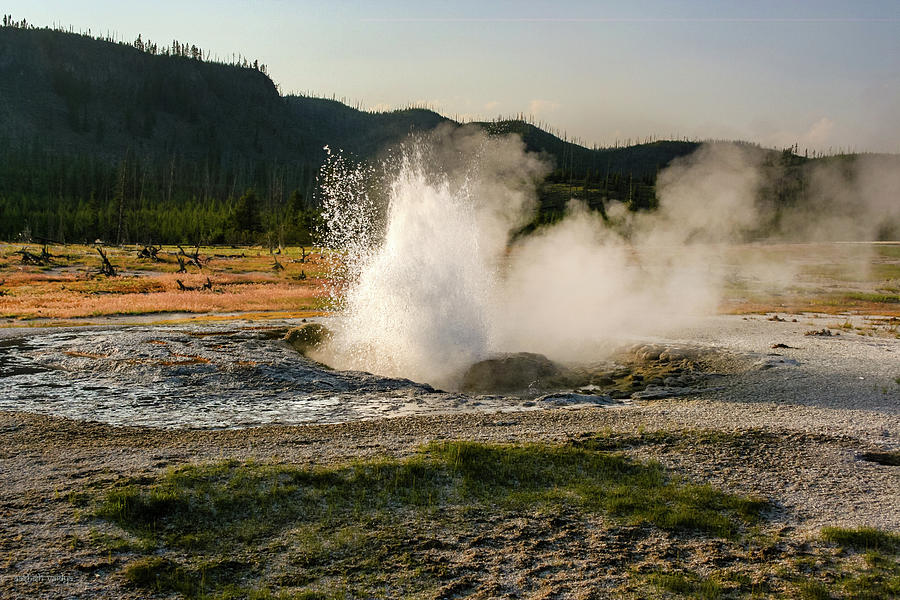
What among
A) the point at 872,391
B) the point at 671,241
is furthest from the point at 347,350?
the point at 671,241

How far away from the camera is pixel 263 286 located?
141 ft

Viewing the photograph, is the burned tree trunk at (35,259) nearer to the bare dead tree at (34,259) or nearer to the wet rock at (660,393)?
the bare dead tree at (34,259)

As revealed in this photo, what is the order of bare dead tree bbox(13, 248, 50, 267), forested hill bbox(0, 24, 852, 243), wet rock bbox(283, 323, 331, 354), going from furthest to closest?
1. forested hill bbox(0, 24, 852, 243)
2. bare dead tree bbox(13, 248, 50, 267)
3. wet rock bbox(283, 323, 331, 354)

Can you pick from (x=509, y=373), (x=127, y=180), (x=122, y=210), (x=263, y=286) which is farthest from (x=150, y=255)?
(x=127, y=180)

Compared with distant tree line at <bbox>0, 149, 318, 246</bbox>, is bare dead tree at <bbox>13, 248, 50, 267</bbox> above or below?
below

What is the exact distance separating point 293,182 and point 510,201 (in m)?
140

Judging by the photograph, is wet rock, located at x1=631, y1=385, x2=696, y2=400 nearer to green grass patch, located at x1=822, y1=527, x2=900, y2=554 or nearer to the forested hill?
green grass patch, located at x1=822, y1=527, x2=900, y2=554

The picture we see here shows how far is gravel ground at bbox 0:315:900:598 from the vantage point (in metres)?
7.03

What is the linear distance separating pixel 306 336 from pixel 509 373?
339 inches

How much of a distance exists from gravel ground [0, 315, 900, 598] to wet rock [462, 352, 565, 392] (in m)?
3.20

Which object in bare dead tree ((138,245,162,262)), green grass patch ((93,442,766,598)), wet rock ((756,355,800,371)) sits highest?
bare dead tree ((138,245,162,262))

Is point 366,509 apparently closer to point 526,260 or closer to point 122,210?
point 526,260

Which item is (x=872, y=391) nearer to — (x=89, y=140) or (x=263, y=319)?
(x=263, y=319)

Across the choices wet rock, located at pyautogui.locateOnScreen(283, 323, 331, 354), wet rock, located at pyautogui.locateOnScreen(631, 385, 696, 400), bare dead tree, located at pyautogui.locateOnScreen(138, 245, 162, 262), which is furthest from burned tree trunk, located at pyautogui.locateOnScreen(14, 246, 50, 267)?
wet rock, located at pyautogui.locateOnScreen(631, 385, 696, 400)
